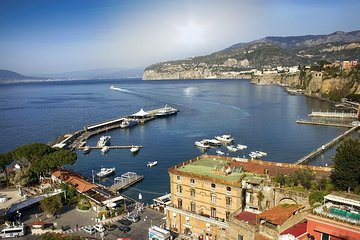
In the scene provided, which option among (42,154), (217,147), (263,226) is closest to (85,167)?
(42,154)

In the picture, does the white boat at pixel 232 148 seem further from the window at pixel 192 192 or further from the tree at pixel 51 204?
the tree at pixel 51 204

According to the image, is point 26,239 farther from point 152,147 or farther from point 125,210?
point 152,147

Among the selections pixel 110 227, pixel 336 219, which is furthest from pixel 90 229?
pixel 336 219

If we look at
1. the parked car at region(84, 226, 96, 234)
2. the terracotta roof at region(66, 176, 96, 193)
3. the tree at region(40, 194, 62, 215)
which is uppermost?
the tree at region(40, 194, 62, 215)

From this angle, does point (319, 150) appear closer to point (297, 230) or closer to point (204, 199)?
point (204, 199)

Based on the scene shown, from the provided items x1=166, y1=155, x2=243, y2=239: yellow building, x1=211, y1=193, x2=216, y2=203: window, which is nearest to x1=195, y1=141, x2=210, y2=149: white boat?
x1=166, y1=155, x2=243, y2=239: yellow building

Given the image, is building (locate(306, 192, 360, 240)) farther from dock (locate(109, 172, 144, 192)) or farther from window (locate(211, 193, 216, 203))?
dock (locate(109, 172, 144, 192))
